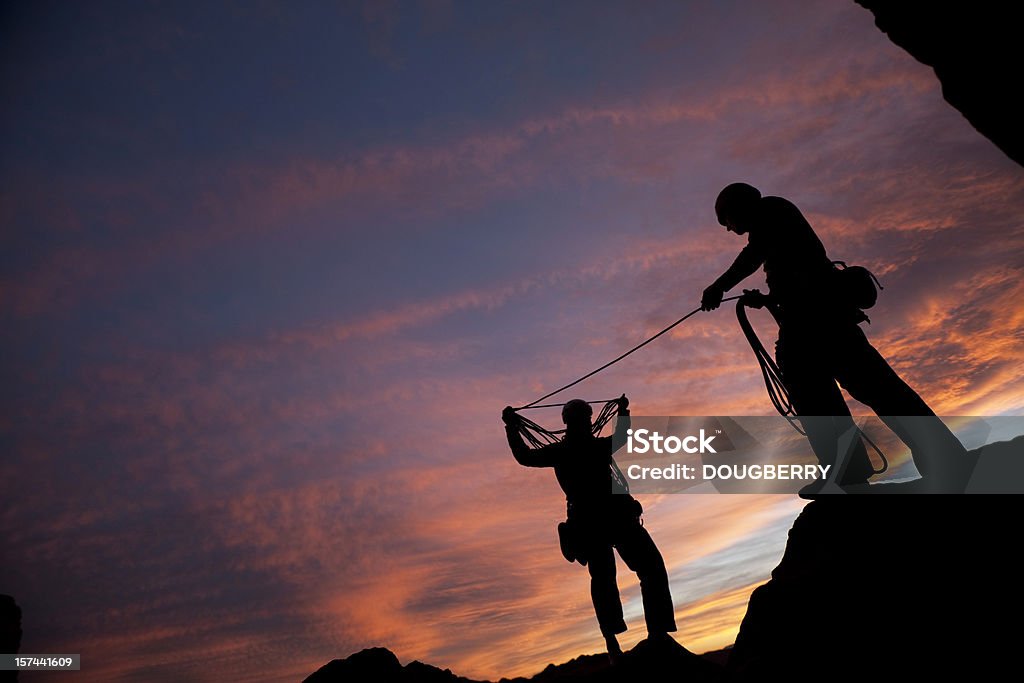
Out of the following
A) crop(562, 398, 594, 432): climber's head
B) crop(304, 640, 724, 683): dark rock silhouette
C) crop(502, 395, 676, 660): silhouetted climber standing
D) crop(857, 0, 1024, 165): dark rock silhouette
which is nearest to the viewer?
crop(857, 0, 1024, 165): dark rock silhouette

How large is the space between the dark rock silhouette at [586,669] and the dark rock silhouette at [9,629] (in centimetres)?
1947

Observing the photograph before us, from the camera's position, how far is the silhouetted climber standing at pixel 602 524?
28.7 feet

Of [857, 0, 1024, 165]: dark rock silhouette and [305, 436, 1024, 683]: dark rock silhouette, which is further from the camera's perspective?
[857, 0, 1024, 165]: dark rock silhouette

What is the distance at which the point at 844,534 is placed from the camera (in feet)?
18.9

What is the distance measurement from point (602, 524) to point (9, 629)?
86.7 feet


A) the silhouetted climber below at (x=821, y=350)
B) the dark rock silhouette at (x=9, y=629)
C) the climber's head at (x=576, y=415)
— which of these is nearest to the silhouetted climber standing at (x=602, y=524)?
the climber's head at (x=576, y=415)

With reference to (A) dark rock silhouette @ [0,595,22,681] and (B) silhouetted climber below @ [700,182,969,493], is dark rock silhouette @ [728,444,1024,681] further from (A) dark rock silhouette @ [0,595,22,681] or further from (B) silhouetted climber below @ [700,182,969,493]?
(A) dark rock silhouette @ [0,595,22,681]

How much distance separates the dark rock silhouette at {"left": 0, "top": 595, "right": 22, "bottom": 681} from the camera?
884 inches

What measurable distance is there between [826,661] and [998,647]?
3.91 feet

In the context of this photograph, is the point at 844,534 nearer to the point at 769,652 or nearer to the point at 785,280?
the point at 769,652

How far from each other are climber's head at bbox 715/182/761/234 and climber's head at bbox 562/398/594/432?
175 inches

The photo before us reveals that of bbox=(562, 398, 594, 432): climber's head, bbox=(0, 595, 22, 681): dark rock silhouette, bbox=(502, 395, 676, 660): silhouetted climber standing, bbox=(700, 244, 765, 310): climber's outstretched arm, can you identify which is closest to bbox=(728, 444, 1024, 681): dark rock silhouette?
bbox=(700, 244, 765, 310): climber's outstretched arm

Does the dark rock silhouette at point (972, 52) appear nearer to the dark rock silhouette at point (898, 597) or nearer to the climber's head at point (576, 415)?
the dark rock silhouette at point (898, 597)

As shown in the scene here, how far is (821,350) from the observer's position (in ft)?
19.0
